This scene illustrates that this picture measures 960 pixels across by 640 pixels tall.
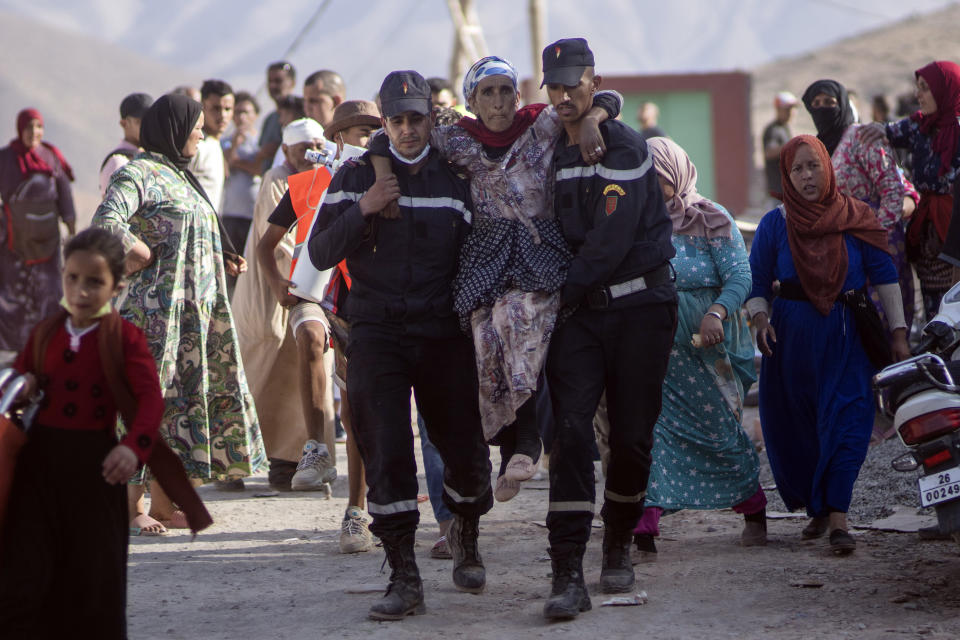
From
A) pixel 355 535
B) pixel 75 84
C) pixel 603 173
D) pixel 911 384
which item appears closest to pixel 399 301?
pixel 603 173

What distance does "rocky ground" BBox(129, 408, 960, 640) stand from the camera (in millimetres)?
4946

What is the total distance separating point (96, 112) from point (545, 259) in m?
44.0

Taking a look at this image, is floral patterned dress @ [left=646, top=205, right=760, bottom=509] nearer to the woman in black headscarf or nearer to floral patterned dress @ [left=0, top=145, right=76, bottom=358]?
the woman in black headscarf

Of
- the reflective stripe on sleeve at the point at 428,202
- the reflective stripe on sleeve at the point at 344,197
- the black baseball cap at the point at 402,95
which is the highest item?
the black baseball cap at the point at 402,95

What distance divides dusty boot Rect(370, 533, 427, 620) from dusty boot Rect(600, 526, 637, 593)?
762 millimetres

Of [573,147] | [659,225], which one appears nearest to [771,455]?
[659,225]

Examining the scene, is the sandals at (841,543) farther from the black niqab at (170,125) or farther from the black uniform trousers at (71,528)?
the black niqab at (170,125)

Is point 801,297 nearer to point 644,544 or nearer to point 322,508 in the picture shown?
point 644,544

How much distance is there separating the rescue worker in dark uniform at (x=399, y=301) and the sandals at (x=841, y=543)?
1815 millimetres

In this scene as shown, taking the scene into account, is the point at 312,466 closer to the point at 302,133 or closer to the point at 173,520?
the point at 173,520

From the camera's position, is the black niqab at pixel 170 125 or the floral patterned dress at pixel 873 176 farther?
the floral patterned dress at pixel 873 176

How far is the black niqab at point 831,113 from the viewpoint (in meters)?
7.91

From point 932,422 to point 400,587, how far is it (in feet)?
6.69

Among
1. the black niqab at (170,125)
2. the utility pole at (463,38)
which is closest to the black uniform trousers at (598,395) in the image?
the black niqab at (170,125)
